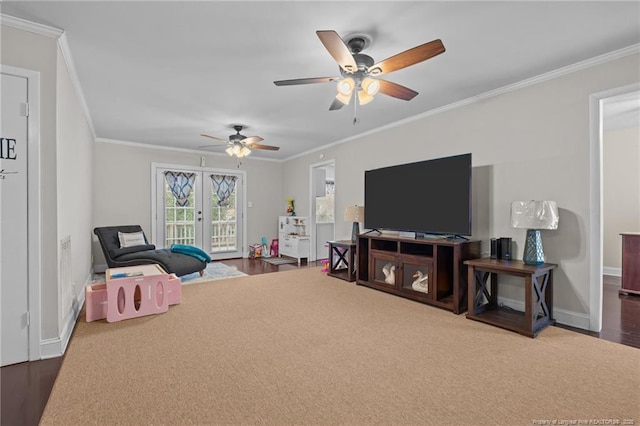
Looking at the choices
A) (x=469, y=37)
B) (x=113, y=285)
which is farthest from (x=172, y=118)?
(x=469, y=37)

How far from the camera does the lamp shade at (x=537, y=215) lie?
9.38 ft

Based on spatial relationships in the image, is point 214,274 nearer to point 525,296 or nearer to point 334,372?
point 334,372

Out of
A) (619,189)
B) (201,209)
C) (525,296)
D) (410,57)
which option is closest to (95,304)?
(410,57)

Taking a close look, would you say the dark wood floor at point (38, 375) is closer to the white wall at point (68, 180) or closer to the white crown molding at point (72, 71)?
the white wall at point (68, 180)

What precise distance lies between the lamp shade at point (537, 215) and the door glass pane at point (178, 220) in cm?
602

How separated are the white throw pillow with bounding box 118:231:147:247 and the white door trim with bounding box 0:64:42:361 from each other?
2961 mm

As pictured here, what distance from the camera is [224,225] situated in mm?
7156

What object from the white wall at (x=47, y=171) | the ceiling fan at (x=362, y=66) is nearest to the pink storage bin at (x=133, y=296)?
the white wall at (x=47, y=171)

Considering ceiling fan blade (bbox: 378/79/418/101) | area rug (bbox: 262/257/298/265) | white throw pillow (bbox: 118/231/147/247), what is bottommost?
area rug (bbox: 262/257/298/265)

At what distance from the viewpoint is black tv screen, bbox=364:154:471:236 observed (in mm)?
3465

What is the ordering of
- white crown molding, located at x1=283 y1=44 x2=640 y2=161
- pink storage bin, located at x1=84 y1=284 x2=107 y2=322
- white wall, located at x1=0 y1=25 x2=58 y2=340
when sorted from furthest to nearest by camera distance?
pink storage bin, located at x1=84 y1=284 x2=107 y2=322 < white crown molding, located at x1=283 y1=44 x2=640 y2=161 < white wall, located at x1=0 y1=25 x2=58 y2=340

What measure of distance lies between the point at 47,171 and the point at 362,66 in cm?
257

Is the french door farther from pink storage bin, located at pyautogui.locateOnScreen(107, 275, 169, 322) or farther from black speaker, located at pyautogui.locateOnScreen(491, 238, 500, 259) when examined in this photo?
black speaker, located at pyautogui.locateOnScreen(491, 238, 500, 259)

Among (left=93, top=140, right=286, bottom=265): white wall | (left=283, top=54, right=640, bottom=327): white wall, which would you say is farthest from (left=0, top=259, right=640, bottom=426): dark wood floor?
(left=93, top=140, right=286, bottom=265): white wall
